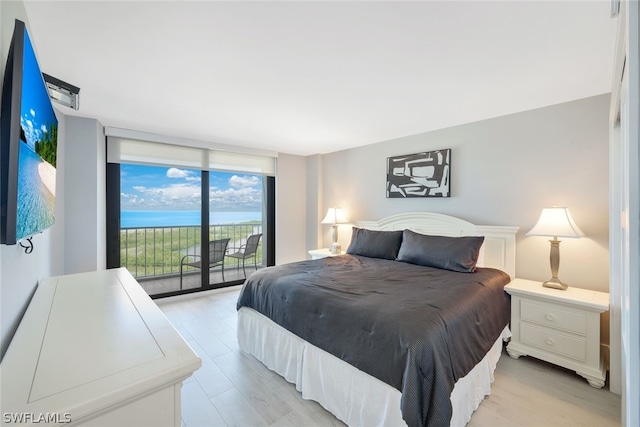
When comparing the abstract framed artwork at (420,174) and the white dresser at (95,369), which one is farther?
the abstract framed artwork at (420,174)

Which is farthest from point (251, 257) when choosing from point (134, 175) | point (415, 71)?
point (415, 71)

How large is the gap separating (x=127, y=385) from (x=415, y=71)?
7.51ft

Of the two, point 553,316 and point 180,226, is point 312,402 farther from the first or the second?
point 180,226

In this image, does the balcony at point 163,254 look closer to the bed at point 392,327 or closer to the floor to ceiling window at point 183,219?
the floor to ceiling window at point 183,219

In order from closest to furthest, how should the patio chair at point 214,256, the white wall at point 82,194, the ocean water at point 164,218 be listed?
the white wall at point 82,194 < the ocean water at point 164,218 < the patio chair at point 214,256

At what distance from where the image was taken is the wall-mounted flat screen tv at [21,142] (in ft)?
2.61

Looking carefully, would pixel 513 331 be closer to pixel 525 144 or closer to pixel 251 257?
pixel 525 144

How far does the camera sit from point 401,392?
1419mm

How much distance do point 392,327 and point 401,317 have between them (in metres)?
0.09

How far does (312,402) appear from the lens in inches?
74.6

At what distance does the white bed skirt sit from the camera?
5.01ft

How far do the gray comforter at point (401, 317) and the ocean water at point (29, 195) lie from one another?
1509mm

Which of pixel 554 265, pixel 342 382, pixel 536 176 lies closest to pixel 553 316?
pixel 554 265

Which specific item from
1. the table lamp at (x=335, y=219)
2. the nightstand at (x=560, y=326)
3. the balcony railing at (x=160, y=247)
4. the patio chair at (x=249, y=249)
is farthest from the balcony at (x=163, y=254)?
the nightstand at (x=560, y=326)
